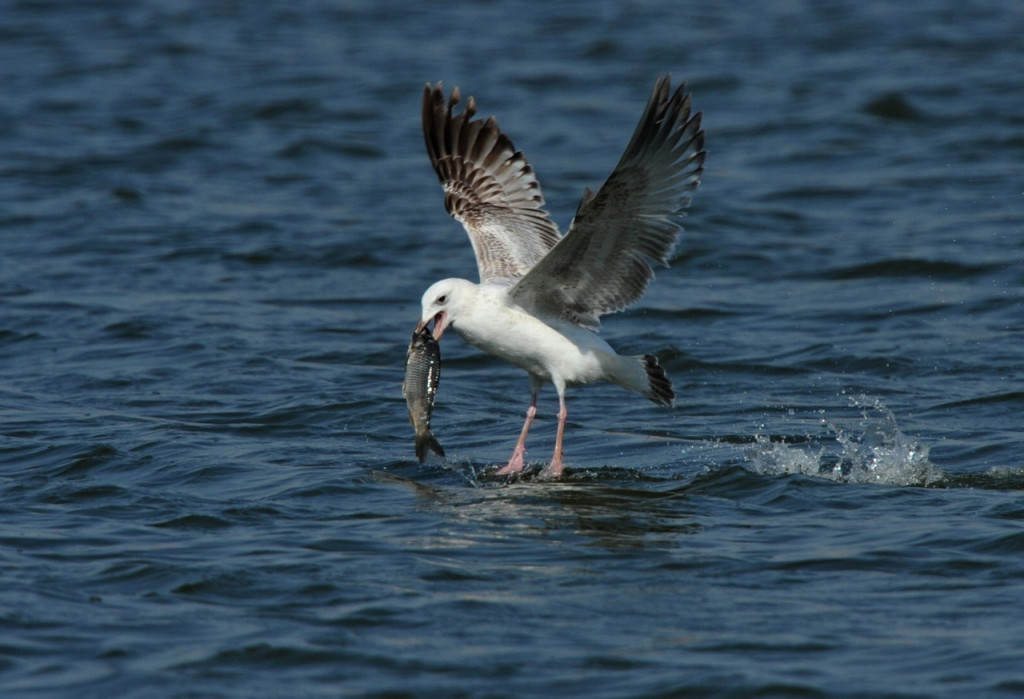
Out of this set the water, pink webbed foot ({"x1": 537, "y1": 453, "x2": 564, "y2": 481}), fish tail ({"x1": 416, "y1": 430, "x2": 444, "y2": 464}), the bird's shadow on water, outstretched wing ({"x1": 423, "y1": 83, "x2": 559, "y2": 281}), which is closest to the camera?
the water

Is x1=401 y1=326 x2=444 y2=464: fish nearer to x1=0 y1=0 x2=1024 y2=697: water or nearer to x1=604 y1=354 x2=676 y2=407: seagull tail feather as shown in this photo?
x1=0 y1=0 x2=1024 y2=697: water

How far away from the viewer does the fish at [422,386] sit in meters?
8.48

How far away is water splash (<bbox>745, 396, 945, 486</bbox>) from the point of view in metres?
8.59

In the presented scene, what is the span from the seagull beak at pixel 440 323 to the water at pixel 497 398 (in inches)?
32.4

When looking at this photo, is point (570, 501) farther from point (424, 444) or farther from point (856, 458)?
point (856, 458)

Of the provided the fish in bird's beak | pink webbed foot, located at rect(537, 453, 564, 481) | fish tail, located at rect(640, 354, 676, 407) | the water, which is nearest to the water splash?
the water

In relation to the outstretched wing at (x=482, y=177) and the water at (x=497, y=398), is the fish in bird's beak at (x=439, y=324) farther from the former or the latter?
the outstretched wing at (x=482, y=177)

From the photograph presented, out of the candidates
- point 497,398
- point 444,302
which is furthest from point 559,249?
point 497,398

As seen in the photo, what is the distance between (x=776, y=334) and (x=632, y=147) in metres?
5.07

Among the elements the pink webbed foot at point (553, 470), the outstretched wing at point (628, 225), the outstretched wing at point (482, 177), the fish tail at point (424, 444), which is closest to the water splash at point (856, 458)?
the pink webbed foot at point (553, 470)

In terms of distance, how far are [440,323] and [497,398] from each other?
255 centimetres

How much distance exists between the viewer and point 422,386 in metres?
8.54

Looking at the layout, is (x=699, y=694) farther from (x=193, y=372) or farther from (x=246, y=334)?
(x=246, y=334)

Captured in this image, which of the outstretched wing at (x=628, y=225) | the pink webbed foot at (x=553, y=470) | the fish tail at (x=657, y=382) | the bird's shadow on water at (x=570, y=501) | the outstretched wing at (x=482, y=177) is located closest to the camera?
the bird's shadow on water at (x=570, y=501)
